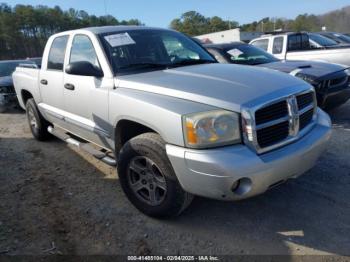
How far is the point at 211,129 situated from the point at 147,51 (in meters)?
1.66

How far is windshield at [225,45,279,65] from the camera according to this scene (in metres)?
6.74

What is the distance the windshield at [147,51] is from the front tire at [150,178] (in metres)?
0.92

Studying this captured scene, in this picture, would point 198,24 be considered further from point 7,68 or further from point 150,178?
point 150,178

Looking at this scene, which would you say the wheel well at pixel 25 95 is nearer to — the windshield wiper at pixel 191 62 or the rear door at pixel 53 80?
the rear door at pixel 53 80

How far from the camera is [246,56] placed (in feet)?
22.6

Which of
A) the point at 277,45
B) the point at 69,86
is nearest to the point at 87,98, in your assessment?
the point at 69,86

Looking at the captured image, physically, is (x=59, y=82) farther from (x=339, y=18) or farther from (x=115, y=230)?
(x=339, y=18)

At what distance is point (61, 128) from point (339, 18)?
6346 centimetres

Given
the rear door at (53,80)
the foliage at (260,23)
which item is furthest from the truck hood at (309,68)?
the foliage at (260,23)

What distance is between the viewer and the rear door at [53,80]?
14.4 ft

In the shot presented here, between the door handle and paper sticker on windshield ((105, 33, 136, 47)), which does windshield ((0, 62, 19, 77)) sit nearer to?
the door handle

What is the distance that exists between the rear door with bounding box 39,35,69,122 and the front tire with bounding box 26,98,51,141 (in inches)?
21.1

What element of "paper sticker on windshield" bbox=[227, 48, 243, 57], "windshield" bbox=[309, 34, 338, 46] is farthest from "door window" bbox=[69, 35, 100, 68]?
"windshield" bbox=[309, 34, 338, 46]

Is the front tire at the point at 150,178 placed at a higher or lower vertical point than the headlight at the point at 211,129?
lower
